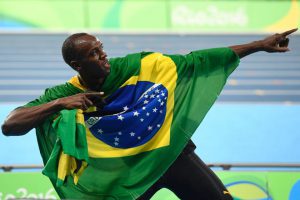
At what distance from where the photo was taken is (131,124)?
8.34 ft

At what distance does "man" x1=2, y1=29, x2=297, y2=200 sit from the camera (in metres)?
2.50

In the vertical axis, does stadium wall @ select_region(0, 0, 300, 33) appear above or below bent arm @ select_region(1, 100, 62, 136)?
below

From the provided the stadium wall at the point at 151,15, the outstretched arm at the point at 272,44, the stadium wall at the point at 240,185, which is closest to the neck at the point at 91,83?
the outstretched arm at the point at 272,44

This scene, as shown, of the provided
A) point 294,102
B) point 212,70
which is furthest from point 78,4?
point 212,70

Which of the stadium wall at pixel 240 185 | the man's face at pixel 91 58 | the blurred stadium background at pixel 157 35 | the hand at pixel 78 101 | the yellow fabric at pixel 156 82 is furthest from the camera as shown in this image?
the blurred stadium background at pixel 157 35

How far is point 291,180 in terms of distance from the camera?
132 inches

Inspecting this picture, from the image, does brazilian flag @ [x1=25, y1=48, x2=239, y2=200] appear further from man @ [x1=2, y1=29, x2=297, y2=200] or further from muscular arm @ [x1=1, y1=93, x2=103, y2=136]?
muscular arm @ [x1=1, y1=93, x2=103, y2=136]

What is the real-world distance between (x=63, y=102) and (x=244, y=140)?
11.1 ft

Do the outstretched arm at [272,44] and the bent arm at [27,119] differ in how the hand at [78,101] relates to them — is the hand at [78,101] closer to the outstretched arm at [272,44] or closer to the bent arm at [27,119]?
the bent arm at [27,119]

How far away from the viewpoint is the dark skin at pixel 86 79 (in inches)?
91.7

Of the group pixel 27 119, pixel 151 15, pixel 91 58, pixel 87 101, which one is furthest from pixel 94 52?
pixel 151 15

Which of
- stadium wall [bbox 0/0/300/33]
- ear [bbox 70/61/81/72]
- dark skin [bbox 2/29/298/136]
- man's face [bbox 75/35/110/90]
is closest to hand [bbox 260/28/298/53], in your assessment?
dark skin [bbox 2/29/298/136]

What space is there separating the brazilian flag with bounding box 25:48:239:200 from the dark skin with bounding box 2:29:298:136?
40 mm

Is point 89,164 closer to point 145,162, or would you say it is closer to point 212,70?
point 145,162
